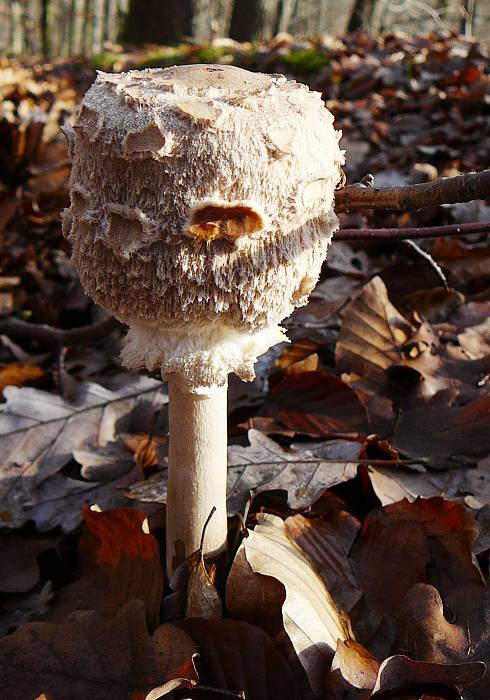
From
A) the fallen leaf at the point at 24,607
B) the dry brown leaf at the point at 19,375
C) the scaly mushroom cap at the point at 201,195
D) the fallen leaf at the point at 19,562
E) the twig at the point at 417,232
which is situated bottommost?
the fallen leaf at the point at 24,607

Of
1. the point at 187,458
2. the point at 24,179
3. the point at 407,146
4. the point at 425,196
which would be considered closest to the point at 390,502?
the point at 187,458

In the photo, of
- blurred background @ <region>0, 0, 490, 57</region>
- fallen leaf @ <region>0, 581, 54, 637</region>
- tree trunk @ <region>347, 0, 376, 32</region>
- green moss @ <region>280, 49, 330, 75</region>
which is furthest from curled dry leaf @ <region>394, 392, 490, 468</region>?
tree trunk @ <region>347, 0, 376, 32</region>

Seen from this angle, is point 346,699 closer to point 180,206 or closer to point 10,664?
point 10,664

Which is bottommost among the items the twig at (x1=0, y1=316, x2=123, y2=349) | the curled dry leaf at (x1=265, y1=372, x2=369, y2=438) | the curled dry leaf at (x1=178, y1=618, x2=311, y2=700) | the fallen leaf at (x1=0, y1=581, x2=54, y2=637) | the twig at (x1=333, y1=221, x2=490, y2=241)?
the fallen leaf at (x1=0, y1=581, x2=54, y2=637)

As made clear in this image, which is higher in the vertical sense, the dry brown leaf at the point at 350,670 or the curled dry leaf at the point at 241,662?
the dry brown leaf at the point at 350,670

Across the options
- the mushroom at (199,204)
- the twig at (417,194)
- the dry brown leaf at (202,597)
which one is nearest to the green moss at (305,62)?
the twig at (417,194)

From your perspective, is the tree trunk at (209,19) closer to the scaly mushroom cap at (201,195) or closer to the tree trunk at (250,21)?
the tree trunk at (250,21)

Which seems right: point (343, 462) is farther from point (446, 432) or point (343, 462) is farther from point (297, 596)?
point (297, 596)

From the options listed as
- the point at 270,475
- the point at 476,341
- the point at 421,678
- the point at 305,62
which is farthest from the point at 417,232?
the point at 305,62

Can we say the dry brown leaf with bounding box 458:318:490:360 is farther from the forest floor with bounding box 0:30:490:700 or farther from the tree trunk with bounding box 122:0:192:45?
the tree trunk with bounding box 122:0:192:45
